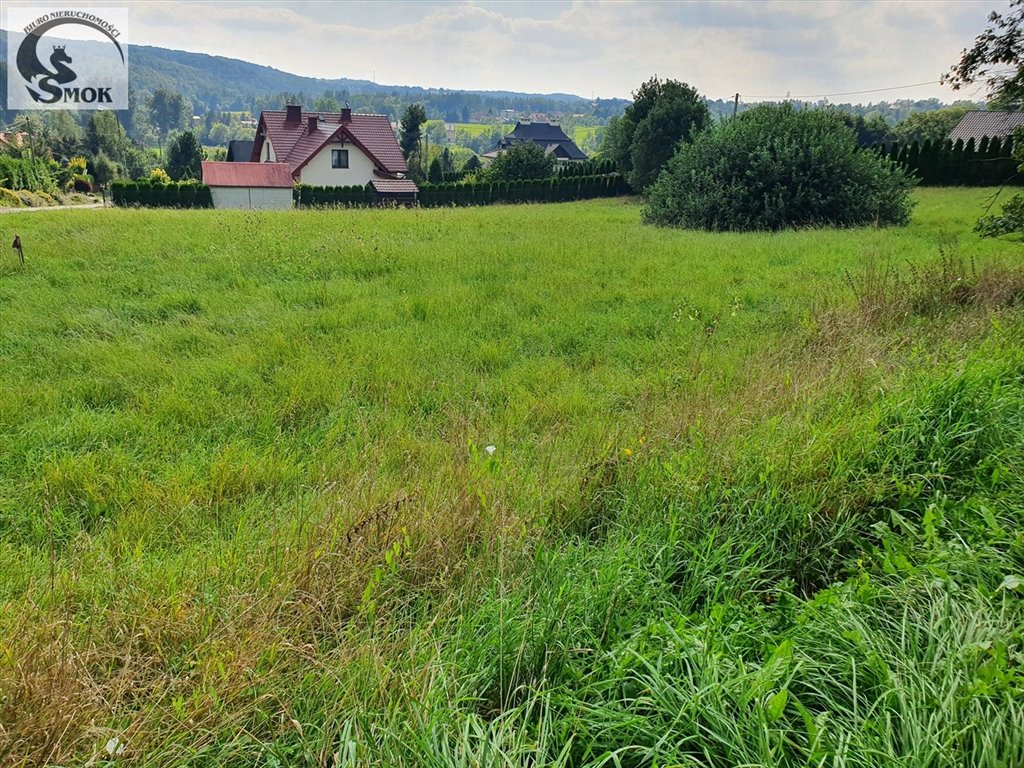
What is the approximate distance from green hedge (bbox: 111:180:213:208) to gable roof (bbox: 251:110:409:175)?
33.0 ft

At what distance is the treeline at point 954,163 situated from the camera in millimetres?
24812

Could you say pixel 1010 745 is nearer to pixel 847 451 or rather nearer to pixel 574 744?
pixel 574 744

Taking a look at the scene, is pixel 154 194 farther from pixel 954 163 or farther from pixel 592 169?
pixel 954 163

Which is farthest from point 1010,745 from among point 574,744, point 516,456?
point 516,456

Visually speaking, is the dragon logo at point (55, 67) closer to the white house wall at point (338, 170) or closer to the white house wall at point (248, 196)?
the white house wall at point (248, 196)

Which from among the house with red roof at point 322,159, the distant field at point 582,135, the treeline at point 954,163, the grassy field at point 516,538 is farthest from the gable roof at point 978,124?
the distant field at point 582,135

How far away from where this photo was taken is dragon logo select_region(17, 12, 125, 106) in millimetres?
25969

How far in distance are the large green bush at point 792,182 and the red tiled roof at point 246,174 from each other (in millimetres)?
31111

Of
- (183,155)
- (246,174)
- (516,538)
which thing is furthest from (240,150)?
(516,538)

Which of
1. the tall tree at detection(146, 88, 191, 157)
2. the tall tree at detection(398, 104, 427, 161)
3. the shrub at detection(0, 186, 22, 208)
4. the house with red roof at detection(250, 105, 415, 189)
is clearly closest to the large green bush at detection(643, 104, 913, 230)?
the house with red roof at detection(250, 105, 415, 189)

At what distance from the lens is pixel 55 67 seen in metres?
45.9

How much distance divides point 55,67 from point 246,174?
22.4m

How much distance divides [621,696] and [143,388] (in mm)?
4743

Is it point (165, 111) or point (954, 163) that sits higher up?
point (165, 111)
